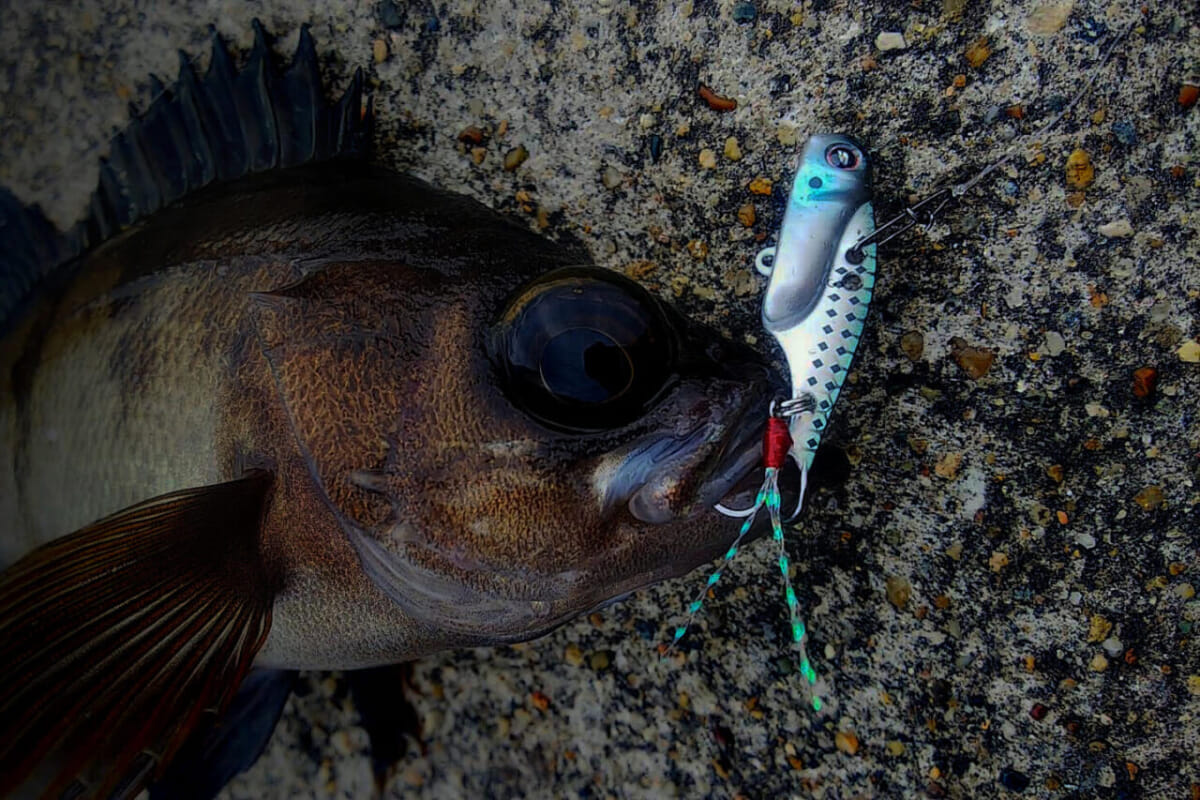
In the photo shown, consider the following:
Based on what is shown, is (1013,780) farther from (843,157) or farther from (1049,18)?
(1049,18)

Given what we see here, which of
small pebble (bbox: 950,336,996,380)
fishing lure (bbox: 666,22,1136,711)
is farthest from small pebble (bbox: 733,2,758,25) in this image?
small pebble (bbox: 950,336,996,380)

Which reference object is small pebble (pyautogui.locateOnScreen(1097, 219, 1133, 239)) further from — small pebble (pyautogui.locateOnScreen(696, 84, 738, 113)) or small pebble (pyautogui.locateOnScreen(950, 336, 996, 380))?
Result: small pebble (pyautogui.locateOnScreen(696, 84, 738, 113))

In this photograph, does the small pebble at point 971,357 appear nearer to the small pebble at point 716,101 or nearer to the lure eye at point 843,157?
the lure eye at point 843,157

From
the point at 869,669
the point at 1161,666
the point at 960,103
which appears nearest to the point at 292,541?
the point at 869,669

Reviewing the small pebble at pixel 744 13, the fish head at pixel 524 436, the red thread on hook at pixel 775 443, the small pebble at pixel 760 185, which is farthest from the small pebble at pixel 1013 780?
the small pebble at pixel 744 13

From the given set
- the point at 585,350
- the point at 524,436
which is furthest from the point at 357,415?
the point at 585,350

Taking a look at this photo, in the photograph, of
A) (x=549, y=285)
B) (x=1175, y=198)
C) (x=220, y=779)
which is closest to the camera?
(x=549, y=285)

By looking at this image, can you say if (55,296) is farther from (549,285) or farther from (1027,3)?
(1027,3)
